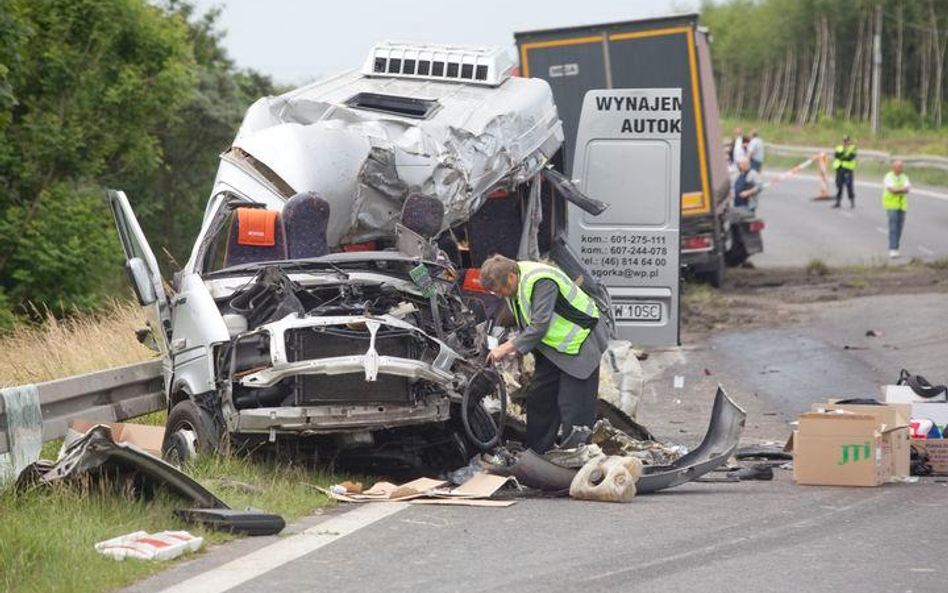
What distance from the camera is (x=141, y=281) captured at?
10.2 metres

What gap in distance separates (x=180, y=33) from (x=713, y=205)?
1328cm

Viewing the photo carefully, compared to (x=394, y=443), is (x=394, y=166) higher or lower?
higher

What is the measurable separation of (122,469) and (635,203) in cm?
710

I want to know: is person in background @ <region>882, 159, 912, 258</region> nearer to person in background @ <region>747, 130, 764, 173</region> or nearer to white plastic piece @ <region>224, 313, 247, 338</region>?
person in background @ <region>747, 130, 764, 173</region>

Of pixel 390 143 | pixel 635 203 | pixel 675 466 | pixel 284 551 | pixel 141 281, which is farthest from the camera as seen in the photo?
pixel 635 203

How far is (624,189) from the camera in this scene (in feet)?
47.2

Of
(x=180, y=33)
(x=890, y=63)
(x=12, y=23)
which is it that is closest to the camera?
(x=12, y=23)

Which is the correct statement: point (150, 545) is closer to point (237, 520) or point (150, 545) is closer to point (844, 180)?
point (237, 520)

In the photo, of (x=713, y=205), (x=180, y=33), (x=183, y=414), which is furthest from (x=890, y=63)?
(x=183, y=414)

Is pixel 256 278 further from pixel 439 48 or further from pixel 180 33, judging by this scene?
pixel 180 33

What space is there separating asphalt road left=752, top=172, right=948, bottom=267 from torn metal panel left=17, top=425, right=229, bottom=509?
67.9 feet

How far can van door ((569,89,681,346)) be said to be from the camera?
46.9ft

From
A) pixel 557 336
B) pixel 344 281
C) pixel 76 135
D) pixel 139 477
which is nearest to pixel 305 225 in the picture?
pixel 344 281

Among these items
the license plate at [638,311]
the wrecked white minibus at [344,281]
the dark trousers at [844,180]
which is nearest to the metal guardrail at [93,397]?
the wrecked white minibus at [344,281]
